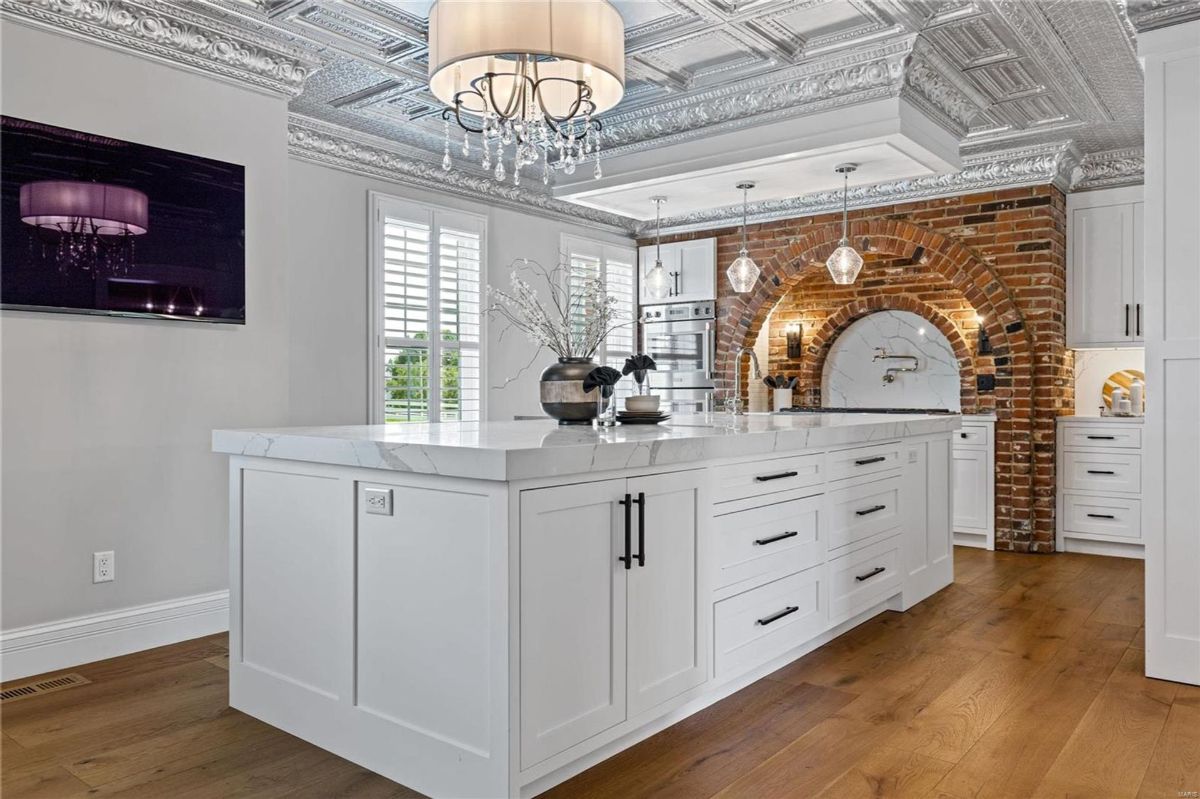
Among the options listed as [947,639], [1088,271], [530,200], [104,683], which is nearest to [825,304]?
[1088,271]

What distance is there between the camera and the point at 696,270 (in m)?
7.24

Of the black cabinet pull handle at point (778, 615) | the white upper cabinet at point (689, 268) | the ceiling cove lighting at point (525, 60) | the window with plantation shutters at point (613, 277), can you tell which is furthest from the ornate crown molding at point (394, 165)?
the black cabinet pull handle at point (778, 615)

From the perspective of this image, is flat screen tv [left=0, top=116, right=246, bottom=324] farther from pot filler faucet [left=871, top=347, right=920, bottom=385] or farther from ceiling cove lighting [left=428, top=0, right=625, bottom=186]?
pot filler faucet [left=871, top=347, right=920, bottom=385]

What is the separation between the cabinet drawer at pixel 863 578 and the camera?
11.0ft

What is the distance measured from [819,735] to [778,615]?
510 millimetres

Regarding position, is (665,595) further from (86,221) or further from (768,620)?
(86,221)

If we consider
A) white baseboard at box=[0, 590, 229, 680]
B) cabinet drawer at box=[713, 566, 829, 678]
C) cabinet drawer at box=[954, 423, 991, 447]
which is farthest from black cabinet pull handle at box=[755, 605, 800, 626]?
cabinet drawer at box=[954, 423, 991, 447]

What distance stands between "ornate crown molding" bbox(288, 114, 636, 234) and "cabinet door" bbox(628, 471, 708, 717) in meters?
3.58

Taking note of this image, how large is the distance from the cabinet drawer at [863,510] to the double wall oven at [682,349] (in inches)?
127

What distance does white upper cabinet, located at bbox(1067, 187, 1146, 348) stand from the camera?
559cm

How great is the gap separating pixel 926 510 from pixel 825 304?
→ 10.2 feet

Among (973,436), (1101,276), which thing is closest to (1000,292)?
(1101,276)

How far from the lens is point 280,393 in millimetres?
3920

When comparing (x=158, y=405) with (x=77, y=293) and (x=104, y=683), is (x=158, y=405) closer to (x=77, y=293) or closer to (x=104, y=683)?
(x=77, y=293)
